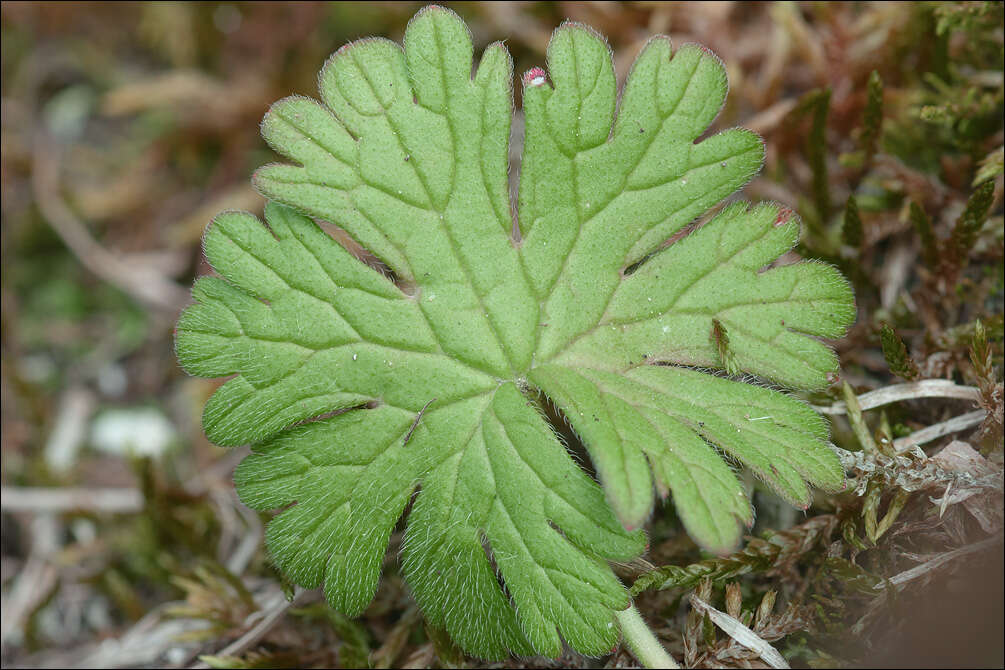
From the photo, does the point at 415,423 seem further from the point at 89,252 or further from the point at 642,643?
the point at 89,252

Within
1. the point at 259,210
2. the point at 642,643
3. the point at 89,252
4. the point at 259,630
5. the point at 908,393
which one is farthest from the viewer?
the point at 89,252

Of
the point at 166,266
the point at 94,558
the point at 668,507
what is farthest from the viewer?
the point at 166,266

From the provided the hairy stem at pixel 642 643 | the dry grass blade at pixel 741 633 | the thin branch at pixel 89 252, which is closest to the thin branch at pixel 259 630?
the hairy stem at pixel 642 643

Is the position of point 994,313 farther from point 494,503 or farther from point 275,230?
point 275,230

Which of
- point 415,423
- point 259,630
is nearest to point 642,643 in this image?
point 415,423

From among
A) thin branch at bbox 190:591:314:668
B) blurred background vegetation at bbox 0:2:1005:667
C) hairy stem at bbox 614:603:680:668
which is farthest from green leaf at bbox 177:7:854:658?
thin branch at bbox 190:591:314:668

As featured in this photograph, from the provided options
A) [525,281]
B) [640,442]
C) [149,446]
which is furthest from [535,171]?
[149,446]

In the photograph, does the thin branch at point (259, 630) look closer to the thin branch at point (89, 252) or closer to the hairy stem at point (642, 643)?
the hairy stem at point (642, 643)
